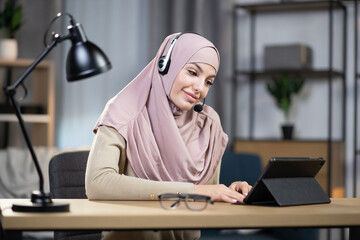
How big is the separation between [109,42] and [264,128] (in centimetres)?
148

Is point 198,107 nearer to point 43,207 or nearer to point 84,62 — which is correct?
point 84,62

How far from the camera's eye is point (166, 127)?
2.12 metres

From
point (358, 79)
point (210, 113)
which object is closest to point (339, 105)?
point (358, 79)

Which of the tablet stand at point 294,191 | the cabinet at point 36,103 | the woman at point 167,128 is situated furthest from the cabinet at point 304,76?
the tablet stand at point 294,191

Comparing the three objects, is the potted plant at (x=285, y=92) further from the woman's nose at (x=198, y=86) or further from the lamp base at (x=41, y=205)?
the lamp base at (x=41, y=205)

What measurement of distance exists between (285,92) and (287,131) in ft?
0.99

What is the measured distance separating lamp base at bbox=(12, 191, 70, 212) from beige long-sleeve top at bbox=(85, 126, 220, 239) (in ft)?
0.96

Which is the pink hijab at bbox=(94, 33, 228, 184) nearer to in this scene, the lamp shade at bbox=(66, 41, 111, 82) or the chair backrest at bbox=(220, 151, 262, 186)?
the lamp shade at bbox=(66, 41, 111, 82)

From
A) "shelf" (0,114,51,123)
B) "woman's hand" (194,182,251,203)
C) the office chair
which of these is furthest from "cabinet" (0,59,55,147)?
"woman's hand" (194,182,251,203)

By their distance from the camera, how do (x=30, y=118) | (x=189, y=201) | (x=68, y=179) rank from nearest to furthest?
(x=189, y=201) → (x=68, y=179) → (x=30, y=118)

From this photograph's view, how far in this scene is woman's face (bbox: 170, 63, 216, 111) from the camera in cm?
214

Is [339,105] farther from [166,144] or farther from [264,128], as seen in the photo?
[166,144]

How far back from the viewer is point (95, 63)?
160 centimetres

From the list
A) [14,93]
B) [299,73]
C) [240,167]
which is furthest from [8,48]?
[14,93]
